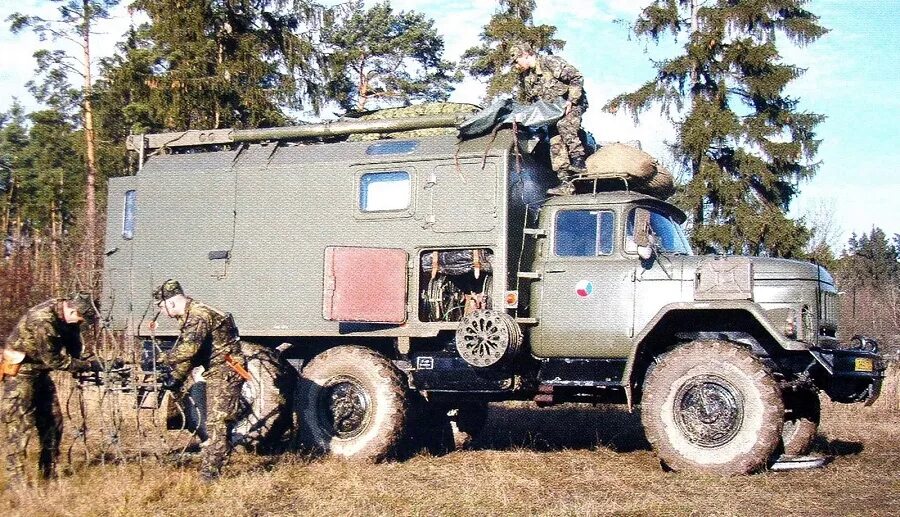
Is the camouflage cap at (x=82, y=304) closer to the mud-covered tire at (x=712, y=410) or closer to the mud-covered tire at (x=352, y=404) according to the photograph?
the mud-covered tire at (x=352, y=404)

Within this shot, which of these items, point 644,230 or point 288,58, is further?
point 288,58

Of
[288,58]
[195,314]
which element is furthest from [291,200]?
[288,58]

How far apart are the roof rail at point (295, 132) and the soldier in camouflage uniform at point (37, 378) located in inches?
129

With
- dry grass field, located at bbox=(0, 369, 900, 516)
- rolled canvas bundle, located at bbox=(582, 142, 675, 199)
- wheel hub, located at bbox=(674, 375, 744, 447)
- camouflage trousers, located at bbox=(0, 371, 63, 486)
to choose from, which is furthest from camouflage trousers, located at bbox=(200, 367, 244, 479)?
rolled canvas bundle, located at bbox=(582, 142, 675, 199)

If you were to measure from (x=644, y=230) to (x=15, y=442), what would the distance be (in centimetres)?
Result: 558

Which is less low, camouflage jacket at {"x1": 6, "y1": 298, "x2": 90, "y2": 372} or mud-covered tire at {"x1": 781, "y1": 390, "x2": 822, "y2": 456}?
camouflage jacket at {"x1": 6, "y1": 298, "x2": 90, "y2": 372}

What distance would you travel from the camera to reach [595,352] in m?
9.20

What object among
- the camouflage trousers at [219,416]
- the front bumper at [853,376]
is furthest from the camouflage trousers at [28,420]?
the front bumper at [853,376]

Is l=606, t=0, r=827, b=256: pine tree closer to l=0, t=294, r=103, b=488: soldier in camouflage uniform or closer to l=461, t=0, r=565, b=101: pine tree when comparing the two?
l=461, t=0, r=565, b=101: pine tree

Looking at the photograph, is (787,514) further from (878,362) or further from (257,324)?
(257,324)

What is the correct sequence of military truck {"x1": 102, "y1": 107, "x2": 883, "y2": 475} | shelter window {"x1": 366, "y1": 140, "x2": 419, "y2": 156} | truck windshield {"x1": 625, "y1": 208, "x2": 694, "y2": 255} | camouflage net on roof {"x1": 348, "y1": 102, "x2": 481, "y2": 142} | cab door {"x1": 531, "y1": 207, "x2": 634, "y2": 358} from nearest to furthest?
military truck {"x1": 102, "y1": 107, "x2": 883, "y2": 475} < cab door {"x1": 531, "y1": 207, "x2": 634, "y2": 358} < truck windshield {"x1": 625, "y1": 208, "x2": 694, "y2": 255} < shelter window {"x1": 366, "y1": 140, "x2": 419, "y2": 156} < camouflage net on roof {"x1": 348, "y1": 102, "x2": 481, "y2": 142}

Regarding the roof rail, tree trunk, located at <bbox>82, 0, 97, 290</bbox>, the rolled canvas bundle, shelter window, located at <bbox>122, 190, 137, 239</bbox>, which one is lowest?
shelter window, located at <bbox>122, 190, 137, 239</bbox>

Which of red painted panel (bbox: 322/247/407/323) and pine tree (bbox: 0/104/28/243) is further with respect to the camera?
pine tree (bbox: 0/104/28/243)

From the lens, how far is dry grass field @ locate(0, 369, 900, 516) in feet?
23.0
